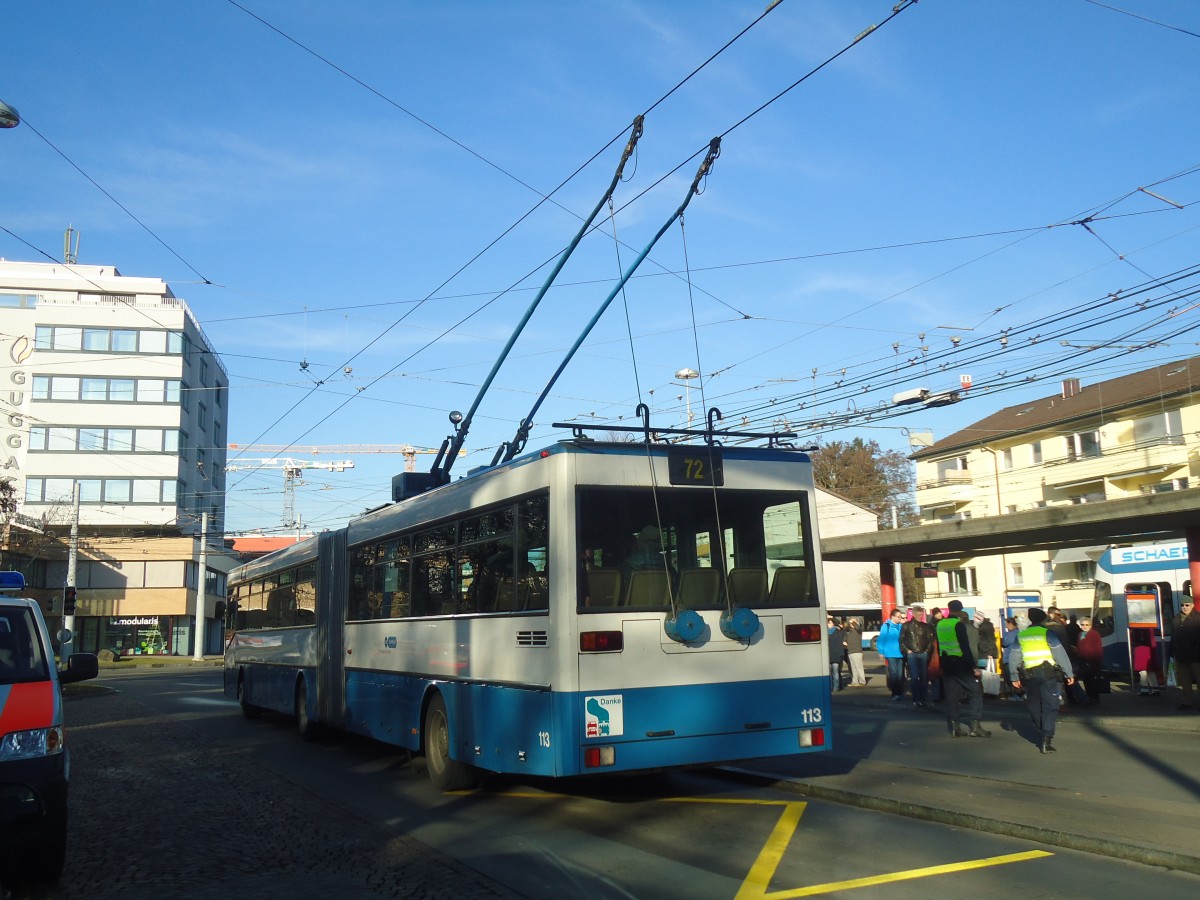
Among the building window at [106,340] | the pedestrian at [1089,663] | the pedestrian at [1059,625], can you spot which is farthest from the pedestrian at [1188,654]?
the building window at [106,340]

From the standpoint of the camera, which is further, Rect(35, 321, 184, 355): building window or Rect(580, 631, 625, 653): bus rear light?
Rect(35, 321, 184, 355): building window

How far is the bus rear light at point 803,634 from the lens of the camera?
32.7ft

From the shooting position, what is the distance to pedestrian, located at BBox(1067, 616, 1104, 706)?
1833 centimetres

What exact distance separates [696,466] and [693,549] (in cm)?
77

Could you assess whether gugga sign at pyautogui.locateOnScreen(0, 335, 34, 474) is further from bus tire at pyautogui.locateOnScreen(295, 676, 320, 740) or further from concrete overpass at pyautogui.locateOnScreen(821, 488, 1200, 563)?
concrete overpass at pyautogui.locateOnScreen(821, 488, 1200, 563)

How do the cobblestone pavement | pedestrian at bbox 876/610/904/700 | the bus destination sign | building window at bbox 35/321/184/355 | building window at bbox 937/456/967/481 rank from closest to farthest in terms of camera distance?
the cobblestone pavement → the bus destination sign → pedestrian at bbox 876/610/904/700 → building window at bbox 937/456/967/481 → building window at bbox 35/321/184/355

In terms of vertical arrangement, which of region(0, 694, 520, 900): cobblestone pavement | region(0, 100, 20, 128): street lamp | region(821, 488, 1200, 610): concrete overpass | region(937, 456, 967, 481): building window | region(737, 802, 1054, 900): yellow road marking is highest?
region(937, 456, 967, 481): building window

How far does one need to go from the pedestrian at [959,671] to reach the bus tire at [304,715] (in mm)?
9106

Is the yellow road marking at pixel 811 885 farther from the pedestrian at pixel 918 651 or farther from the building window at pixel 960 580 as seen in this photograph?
the building window at pixel 960 580

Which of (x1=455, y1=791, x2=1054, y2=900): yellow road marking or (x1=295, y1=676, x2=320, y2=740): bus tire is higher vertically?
(x1=295, y1=676, x2=320, y2=740): bus tire

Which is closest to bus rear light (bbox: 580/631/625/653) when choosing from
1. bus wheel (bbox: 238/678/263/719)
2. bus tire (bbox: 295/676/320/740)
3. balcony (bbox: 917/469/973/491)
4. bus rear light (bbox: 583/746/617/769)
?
bus rear light (bbox: 583/746/617/769)

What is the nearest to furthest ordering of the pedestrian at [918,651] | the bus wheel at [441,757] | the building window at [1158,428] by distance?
the bus wheel at [441,757] < the pedestrian at [918,651] < the building window at [1158,428]

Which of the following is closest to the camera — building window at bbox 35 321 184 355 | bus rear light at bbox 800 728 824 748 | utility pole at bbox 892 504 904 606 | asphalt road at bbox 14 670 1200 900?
asphalt road at bbox 14 670 1200 900

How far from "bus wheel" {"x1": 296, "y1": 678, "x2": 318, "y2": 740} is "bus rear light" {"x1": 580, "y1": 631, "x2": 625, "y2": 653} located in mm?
8653
